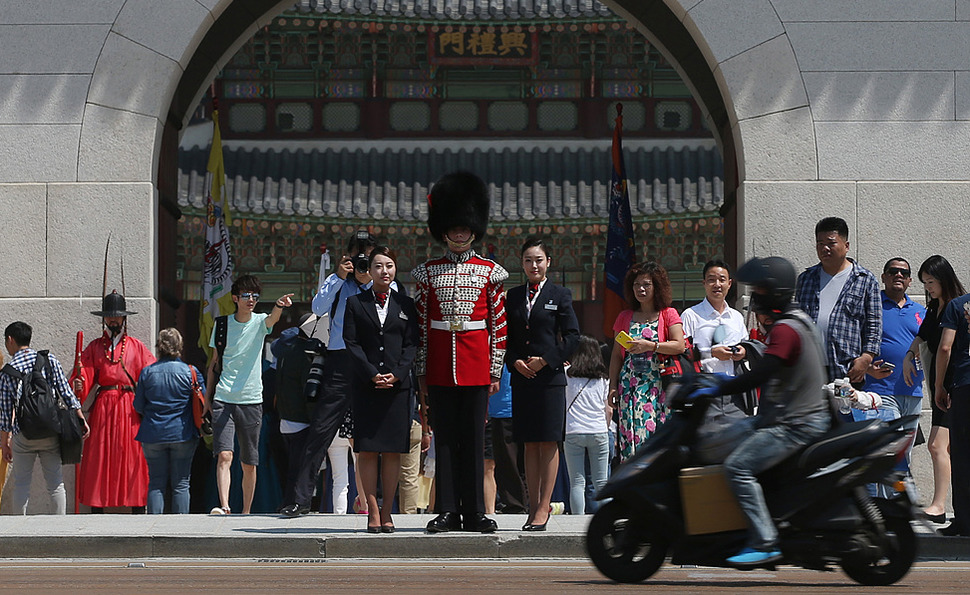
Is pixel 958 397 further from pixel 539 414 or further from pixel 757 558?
pixel 757 558

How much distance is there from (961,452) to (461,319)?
3038mm

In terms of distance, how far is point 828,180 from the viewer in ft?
37.5

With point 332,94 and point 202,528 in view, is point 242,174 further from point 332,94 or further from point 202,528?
point 202,528

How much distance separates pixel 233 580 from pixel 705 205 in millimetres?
15308

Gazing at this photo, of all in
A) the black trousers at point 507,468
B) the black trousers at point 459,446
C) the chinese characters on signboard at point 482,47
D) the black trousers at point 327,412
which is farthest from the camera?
the chinese characters on signboard at point 482,47

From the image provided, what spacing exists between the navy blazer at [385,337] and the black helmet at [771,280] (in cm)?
250

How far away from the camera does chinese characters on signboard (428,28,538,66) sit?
22.1 metres

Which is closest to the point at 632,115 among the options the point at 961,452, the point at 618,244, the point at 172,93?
the point at 618,244

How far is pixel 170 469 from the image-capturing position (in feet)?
35.0

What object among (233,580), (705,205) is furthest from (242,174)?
(233,580)

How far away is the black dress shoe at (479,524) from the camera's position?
8.66m

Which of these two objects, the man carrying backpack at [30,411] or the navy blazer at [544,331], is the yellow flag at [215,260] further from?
the navy blazer at [544,331]

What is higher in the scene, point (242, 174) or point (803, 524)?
point (242, 174)

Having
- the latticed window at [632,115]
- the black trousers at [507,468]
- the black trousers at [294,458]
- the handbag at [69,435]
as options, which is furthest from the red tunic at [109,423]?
the latticed window at [632,115]
